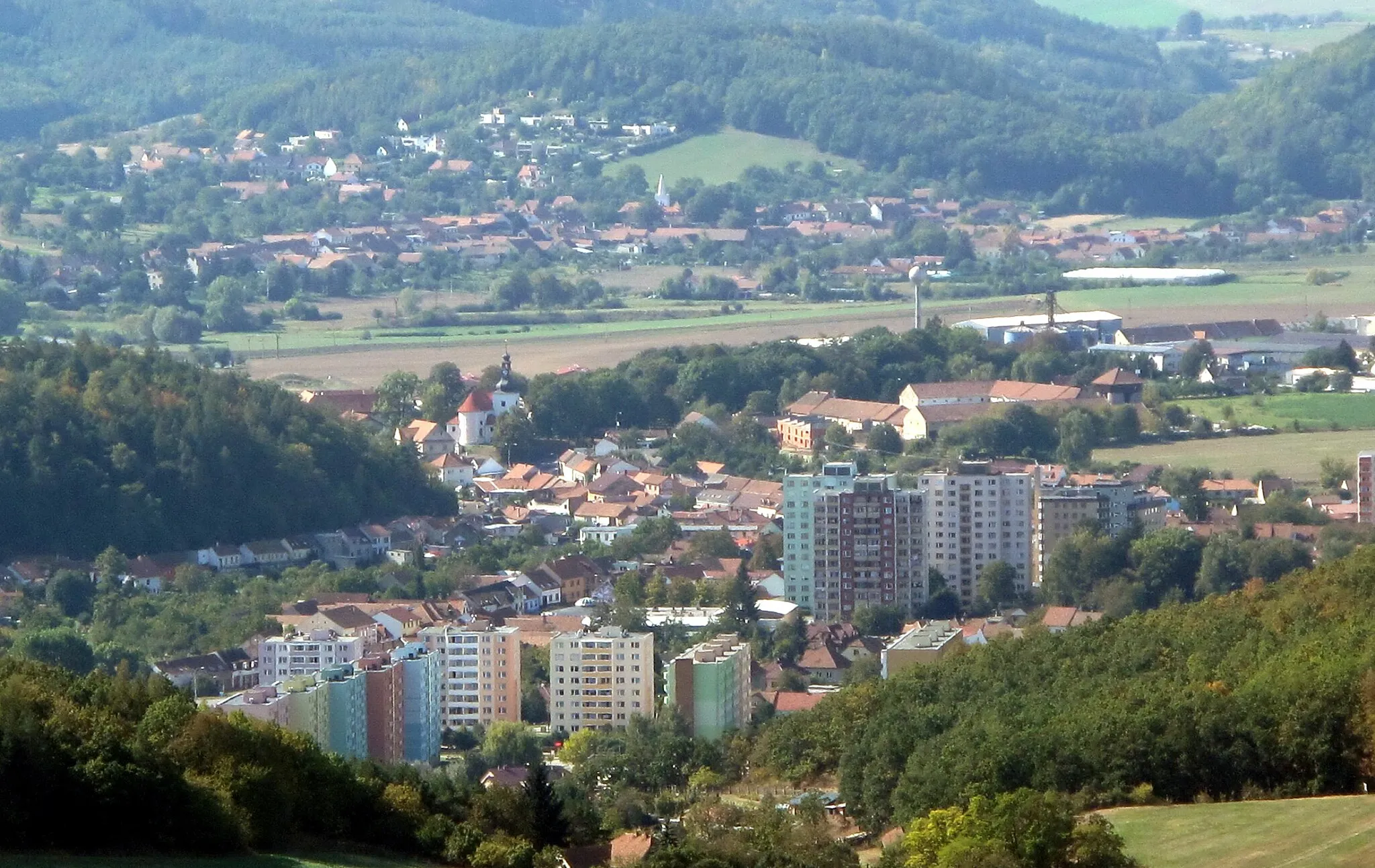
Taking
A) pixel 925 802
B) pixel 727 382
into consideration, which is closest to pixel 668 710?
pixel 925 802

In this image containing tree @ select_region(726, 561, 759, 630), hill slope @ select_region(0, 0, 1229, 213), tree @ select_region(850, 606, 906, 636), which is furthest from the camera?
hill slope @ select_region(0, 0, 1229, 213)

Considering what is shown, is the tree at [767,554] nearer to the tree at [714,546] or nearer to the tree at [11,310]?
the tree at [714,546]

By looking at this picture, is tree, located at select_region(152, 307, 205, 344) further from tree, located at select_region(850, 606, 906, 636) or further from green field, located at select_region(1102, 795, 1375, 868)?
green field, located at select_region(1102, 795, 1375, 868)

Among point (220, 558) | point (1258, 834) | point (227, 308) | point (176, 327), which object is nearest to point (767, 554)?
point (220, 558)

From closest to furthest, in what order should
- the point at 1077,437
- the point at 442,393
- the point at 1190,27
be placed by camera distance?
1. the point at 1077,437
2. the point at 442,393
3. the point at 1190,27

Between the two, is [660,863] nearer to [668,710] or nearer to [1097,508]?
[668,710]

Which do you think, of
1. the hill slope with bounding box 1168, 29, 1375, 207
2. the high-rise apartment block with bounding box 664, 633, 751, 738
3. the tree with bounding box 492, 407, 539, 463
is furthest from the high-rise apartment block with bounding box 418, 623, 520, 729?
the hill slope with bounding box 1168, 29, 1375, 207

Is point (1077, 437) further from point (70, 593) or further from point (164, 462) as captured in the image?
point (70, 593)
